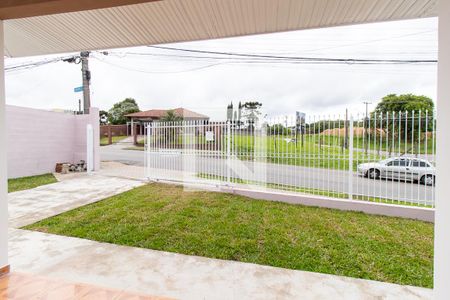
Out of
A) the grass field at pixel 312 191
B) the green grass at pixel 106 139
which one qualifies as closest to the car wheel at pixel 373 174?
the grass field at pixel 312 191

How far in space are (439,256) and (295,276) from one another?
4.17 feet

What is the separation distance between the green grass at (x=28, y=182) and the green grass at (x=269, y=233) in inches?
122

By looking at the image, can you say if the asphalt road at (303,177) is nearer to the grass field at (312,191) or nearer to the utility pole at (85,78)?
the grass field at (312,191)

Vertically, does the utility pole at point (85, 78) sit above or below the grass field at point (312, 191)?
above

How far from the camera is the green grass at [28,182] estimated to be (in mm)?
6973

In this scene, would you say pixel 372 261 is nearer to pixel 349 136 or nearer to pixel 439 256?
pixel 439 256

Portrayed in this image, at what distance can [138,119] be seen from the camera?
2514 centimetres

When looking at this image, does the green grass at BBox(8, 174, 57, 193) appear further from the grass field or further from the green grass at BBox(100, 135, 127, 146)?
the green grass at BBox(100, 135, 127, 146)

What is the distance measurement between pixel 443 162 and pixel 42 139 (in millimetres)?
10834

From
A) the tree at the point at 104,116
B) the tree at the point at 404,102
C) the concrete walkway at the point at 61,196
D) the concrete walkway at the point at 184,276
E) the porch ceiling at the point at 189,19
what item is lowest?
the concrete walkway at the point at 184,276

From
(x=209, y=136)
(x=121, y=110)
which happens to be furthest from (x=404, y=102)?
(x=121, y=110)

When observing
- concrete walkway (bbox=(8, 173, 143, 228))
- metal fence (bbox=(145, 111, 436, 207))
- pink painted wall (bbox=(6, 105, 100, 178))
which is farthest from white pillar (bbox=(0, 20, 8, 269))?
pink painted wall (bbox=(6, 105, 100, 178))

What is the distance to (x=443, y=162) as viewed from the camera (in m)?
1.68

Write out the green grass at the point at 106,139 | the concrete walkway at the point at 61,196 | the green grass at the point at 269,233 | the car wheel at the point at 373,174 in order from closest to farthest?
the green grass at the point at 269,233 → the concrete walkway at the point at 61,196 → the car wheel at the point at 373,174 → the green grass at the point at 106,139
